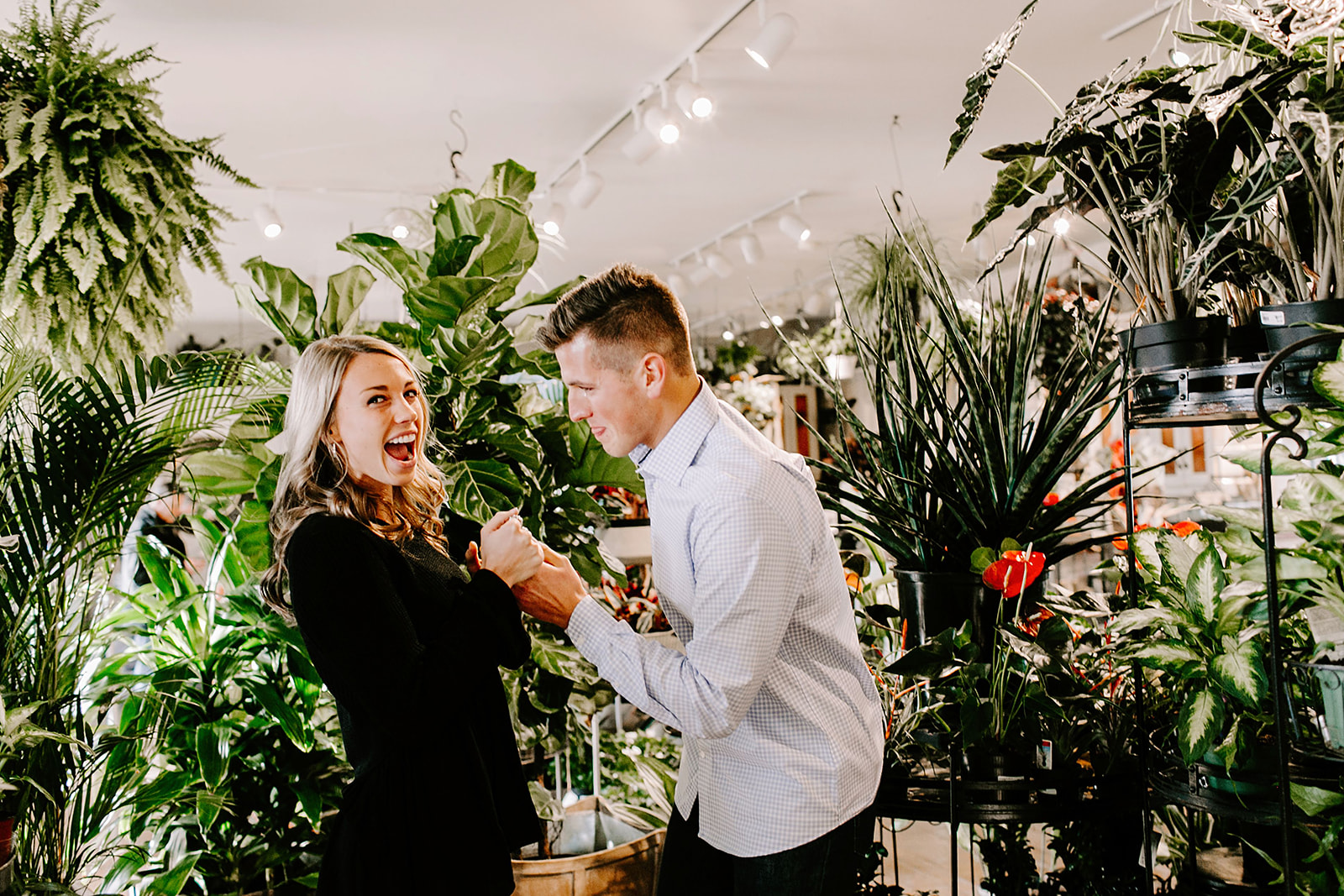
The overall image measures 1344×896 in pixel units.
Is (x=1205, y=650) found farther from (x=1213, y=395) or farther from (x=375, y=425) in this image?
(x=375, y=425)

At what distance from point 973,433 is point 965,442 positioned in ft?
0.08

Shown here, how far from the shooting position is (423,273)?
2.15m

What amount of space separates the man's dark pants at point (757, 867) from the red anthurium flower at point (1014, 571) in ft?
1.57

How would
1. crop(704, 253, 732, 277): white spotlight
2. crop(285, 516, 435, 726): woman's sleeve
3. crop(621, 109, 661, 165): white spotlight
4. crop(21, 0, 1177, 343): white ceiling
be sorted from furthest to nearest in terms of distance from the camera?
crop(704, 253, 732, 277): white spotlight < crop(621, 109, 661, 165): white spotlight < crop(21, 0, 1177, 343): white ceiling < crop(285, 516, 435, 726): woman's sleeve

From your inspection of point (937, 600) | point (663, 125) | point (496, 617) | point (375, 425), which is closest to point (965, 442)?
point (937, 600)

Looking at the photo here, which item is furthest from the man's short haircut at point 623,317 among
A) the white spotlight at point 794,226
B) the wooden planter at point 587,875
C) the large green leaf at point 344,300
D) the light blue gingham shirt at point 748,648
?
the white spotlight at point 794,226

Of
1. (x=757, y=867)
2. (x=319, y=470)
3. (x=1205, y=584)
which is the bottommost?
(x=757, y=867)

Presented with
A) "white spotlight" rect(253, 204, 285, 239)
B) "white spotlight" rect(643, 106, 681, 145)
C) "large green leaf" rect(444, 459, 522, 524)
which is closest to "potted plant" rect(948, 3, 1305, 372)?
"large green leaf" rect(444, 459, 522, 524)

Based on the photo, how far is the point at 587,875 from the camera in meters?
2.02

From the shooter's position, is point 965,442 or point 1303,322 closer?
point 1303,322

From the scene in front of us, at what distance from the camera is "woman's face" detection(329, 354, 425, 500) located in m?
1.51

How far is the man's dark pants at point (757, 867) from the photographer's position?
1364mm

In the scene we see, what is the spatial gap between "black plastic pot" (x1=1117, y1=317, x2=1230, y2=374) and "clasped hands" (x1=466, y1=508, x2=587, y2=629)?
3.50 ft

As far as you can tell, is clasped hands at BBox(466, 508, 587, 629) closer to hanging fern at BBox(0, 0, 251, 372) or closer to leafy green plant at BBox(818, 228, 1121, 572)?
leafy green plant at BBox(818, 228, 1121, 572)
